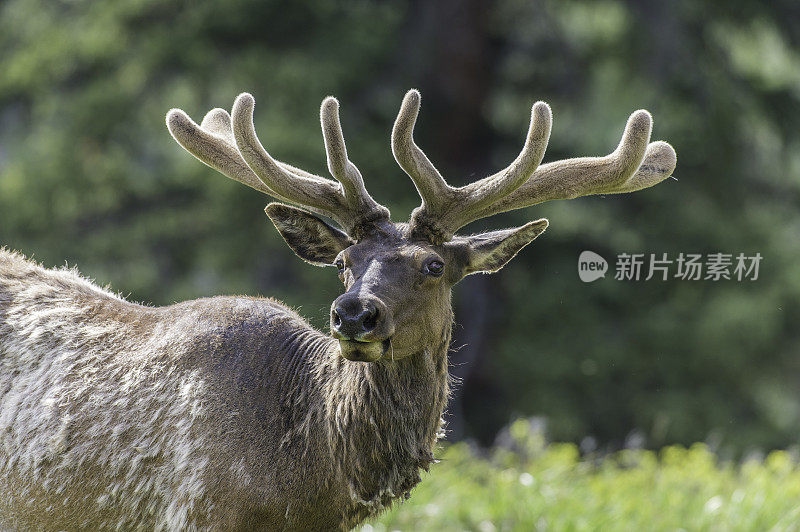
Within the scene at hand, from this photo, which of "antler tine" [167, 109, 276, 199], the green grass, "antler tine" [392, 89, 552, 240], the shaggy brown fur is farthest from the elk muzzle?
the green grass

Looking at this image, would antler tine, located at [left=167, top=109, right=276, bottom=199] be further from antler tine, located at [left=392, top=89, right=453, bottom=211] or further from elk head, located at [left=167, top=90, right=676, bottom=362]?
antler tine, located at [left=392, top=89, right=453, bottom=211]

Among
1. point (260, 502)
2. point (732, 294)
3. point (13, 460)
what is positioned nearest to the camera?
point (260, 502)

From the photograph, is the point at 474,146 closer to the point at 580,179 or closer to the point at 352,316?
the point at 580,179

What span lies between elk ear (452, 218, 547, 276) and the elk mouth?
2.32 feet

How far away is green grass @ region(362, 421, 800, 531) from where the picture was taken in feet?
20.3

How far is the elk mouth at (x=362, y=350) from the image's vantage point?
3871 mm

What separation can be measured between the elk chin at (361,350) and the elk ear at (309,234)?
71 centimetres

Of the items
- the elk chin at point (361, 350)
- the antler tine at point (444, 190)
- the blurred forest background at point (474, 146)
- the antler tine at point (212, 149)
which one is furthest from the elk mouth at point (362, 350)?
the blurred forest background at point (474, 146)

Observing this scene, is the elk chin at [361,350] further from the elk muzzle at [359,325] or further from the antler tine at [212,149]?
the antler tine at [212,149]

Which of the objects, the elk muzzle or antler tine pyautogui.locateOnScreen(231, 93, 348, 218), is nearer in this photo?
the elk muzzle

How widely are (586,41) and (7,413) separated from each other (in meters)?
10.1

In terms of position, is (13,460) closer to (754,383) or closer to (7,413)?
(7,413)

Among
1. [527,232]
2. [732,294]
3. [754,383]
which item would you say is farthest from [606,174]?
[754,383]

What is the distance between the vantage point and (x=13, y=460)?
14.4ft
